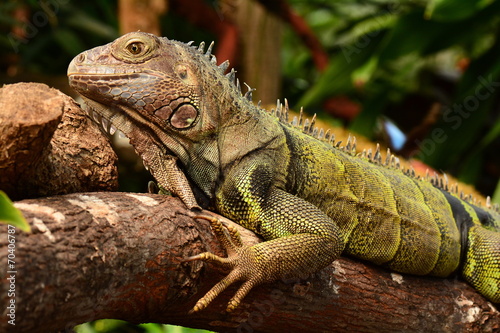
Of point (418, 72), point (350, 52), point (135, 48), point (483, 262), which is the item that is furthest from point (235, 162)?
point (418, 72)

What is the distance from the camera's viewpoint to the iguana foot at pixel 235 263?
9.14 ft

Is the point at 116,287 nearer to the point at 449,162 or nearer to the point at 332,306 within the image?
the point at 332,306

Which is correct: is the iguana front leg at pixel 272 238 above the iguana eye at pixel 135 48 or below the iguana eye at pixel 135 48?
below

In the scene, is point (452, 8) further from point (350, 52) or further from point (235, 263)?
point (235, 263)

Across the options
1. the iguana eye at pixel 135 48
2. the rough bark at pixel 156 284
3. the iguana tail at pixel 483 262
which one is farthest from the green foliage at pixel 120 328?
the iguana eye at pixel 135 48

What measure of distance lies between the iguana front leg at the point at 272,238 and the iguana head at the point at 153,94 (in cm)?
27

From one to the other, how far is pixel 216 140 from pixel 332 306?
1.24 metres

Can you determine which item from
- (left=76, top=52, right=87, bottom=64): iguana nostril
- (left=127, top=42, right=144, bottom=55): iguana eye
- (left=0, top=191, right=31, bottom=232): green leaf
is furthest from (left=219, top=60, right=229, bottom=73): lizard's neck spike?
(left=0, top=191, right=31, bottom=232): green leaf

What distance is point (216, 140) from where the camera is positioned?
322 cm

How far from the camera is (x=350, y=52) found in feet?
29.7

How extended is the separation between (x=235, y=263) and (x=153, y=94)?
104 cm

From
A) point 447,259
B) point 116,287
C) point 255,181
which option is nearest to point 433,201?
point 447,259

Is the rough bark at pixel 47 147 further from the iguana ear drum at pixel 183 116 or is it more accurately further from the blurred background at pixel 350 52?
the blurred background at pixel 350 52

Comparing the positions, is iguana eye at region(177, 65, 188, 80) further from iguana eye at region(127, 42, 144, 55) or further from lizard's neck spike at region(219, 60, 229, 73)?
lizard's neck spike at region(219, 60, 229, 73)
